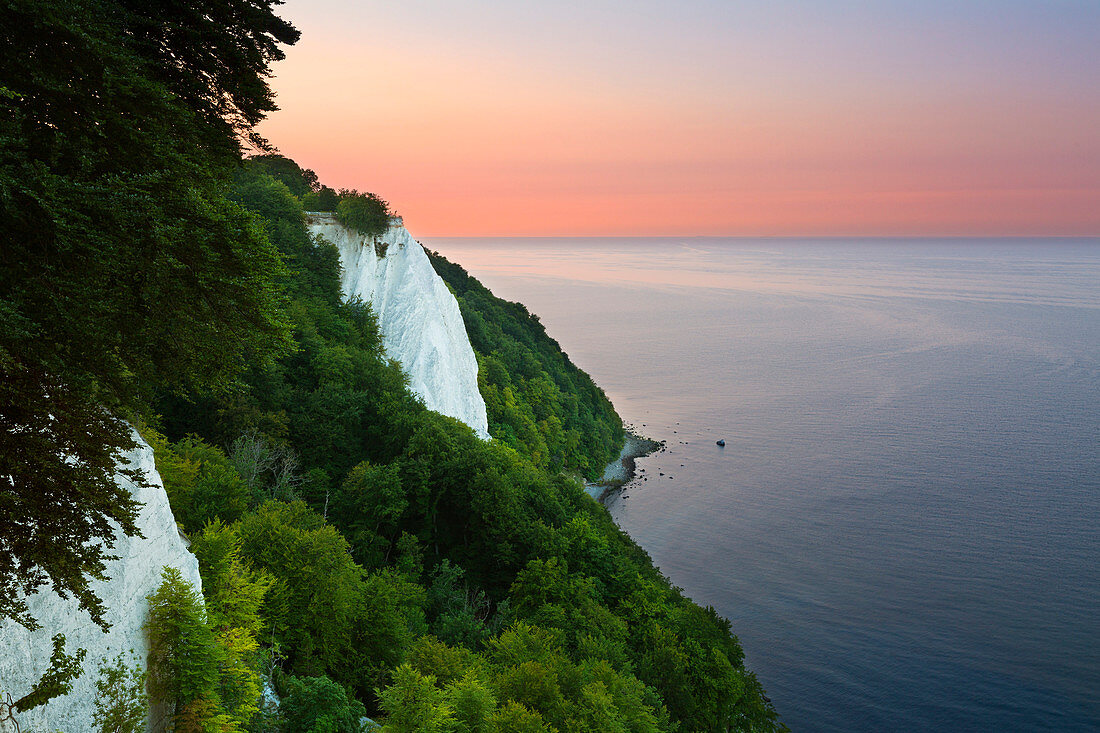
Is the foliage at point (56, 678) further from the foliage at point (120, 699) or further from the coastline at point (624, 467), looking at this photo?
the coastline at point (624, 467)

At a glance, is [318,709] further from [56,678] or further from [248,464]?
[248,464]

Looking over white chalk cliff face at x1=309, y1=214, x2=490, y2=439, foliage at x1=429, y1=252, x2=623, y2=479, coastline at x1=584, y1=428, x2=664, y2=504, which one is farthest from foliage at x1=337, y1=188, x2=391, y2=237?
coastline at x1=584, y1=428, x2=664, y2=504

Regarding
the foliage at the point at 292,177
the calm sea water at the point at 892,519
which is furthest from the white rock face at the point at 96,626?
the foliage at the point at 292,177

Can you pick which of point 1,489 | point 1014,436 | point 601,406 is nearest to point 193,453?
point 1,489

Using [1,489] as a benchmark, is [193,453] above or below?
below

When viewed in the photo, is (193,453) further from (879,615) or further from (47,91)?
(879,615)
